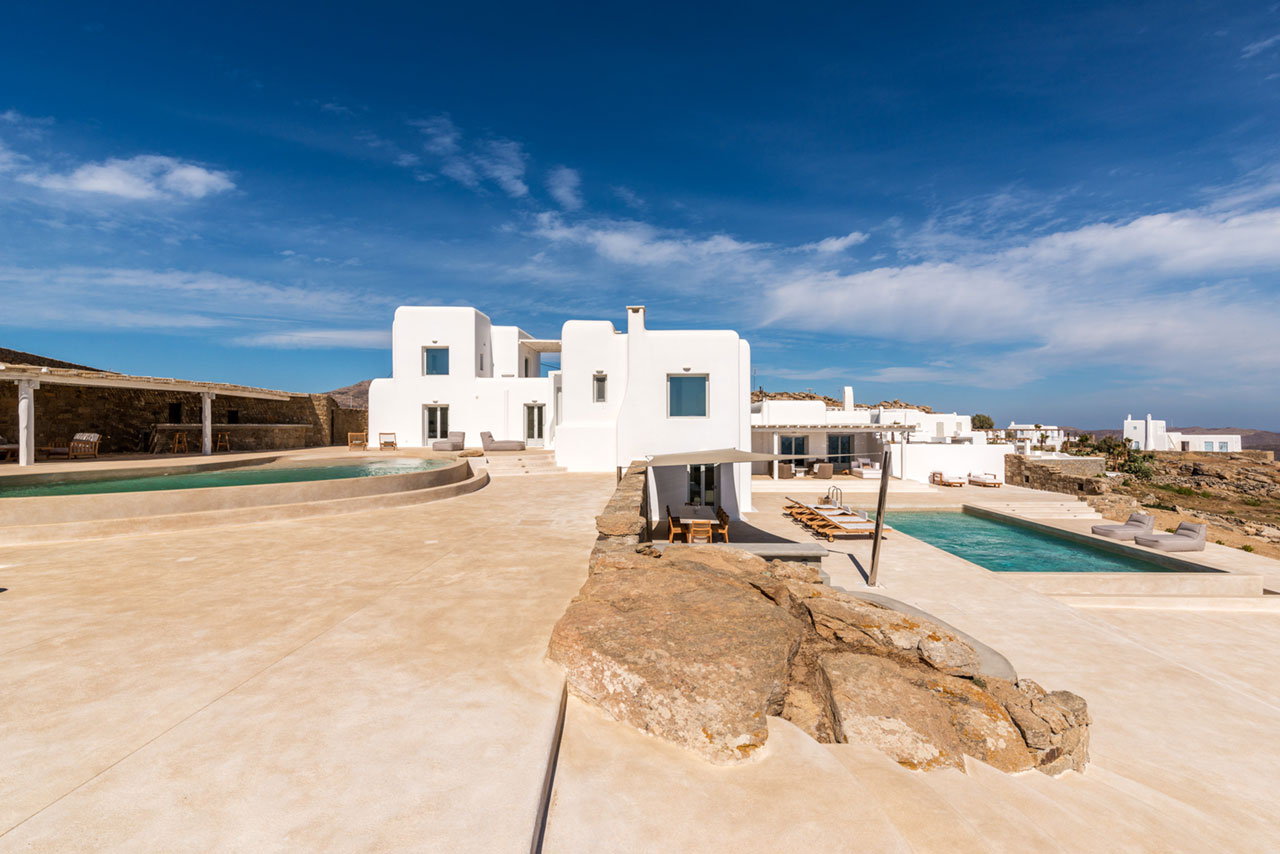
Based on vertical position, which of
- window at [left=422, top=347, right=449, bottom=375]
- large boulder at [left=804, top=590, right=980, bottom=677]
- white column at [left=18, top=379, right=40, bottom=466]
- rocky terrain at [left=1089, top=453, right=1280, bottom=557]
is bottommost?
rocky terrain at [left=1089, top=453, right=1280, bottom=557]

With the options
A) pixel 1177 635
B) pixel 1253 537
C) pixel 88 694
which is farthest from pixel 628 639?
pixel 1253 537

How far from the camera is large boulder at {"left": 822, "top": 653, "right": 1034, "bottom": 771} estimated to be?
358cm

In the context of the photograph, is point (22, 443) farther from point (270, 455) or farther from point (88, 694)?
point (88, 694)

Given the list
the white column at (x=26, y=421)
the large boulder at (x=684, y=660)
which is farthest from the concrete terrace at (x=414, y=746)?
the white column at (x=26, y=421)

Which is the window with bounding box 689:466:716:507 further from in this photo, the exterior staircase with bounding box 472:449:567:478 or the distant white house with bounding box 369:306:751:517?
the exterior staircase with bounding box 472:449:567:478

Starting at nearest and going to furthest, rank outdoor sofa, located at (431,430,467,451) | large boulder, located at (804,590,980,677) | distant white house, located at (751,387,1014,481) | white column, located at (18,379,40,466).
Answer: large boulder, located at (804,590,980,677) < white column, located at (18,379,40,466) < outdoor sofa, located at (431,430,467,451) < distant white house, located at (751,387,1014,481)

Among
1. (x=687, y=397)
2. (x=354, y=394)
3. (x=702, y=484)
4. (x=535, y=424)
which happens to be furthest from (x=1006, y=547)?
(x=354, y=394)

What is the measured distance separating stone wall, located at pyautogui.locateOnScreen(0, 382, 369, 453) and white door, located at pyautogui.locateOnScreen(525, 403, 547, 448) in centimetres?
1045

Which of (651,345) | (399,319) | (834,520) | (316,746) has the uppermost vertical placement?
(399,319)

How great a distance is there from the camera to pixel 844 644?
15.7ft

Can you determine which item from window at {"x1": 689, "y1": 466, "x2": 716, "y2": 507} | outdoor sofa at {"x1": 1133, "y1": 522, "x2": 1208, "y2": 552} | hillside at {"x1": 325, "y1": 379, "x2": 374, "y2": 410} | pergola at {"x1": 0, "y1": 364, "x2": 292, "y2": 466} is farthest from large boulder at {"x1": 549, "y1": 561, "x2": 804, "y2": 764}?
hillside at {"x1": 325, "y1": 379, "x2": 374, "y2": 410}

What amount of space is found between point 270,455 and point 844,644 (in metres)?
A: 19.7

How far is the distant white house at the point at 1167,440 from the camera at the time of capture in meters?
70.3

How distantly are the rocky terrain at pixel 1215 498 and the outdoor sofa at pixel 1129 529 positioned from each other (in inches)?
219
